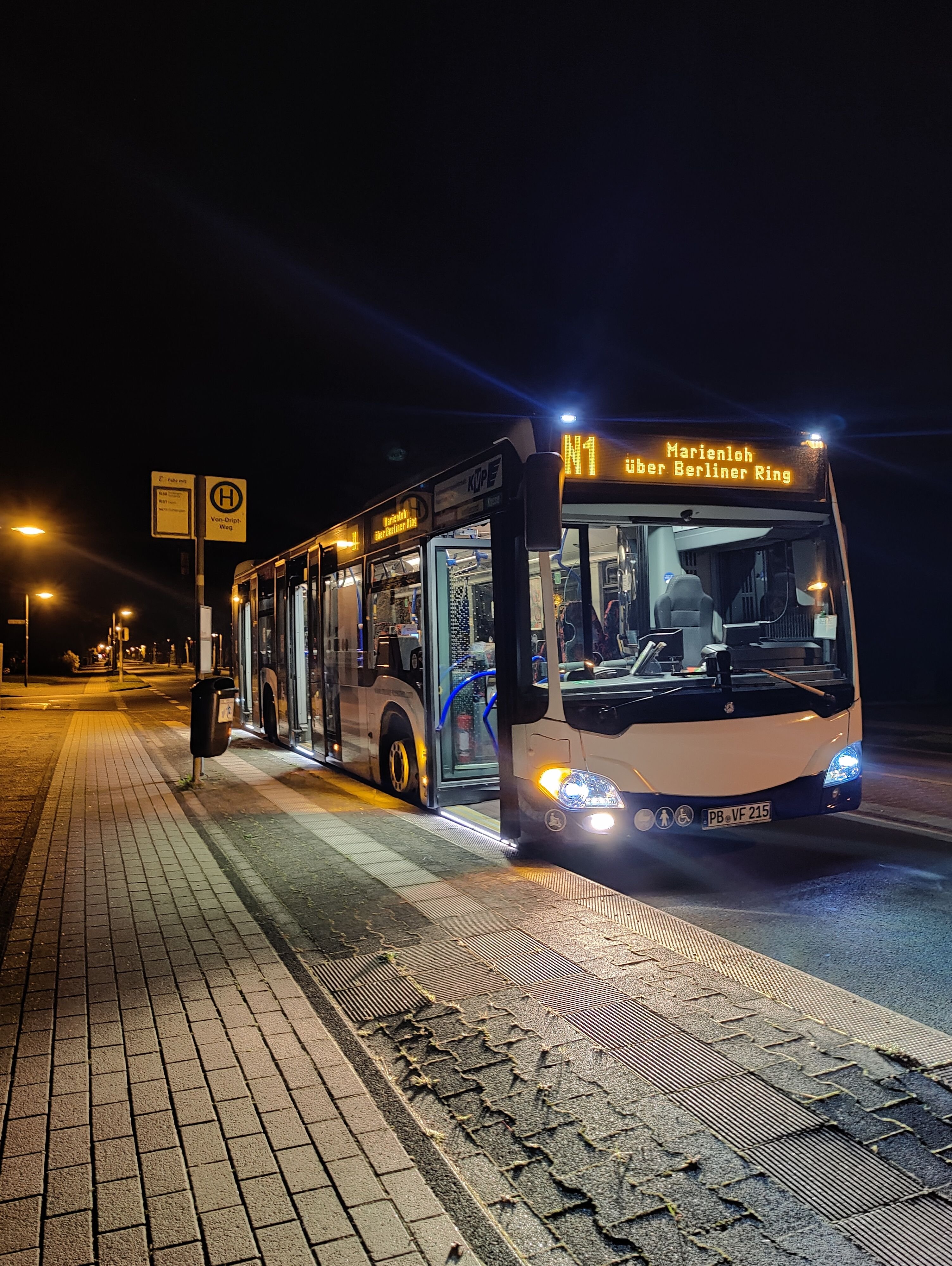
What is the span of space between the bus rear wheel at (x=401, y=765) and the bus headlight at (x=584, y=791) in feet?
9.43

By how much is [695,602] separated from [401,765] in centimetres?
389

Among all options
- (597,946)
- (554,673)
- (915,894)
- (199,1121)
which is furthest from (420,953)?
(915,894)

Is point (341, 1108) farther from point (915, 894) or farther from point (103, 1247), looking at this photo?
point (915, 894)

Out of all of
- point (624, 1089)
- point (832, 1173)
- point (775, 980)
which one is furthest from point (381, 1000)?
point (832, 1173)

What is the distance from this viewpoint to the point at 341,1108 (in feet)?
10.5

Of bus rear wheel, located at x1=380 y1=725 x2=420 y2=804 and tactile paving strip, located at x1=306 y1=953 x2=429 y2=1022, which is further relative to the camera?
bus rear wheel, located at x1=380 y1=725 x2=420 y2=804

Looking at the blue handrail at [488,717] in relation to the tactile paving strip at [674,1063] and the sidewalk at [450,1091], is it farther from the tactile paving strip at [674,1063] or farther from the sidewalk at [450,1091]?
the tactile paving strip at [674,1063]

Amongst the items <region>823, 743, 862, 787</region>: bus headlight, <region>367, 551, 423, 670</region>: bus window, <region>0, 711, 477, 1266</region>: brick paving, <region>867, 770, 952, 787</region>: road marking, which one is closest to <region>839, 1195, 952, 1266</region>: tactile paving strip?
<region>0, 711, 477, 1266</region>: brick paving

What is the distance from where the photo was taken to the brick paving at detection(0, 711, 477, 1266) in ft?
8.17

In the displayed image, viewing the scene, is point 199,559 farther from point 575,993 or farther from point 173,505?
point 575,993

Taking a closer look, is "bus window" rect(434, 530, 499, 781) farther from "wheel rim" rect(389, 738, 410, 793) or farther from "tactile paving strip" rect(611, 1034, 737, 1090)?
"tactile paving strip" rect(611, 1034, 737, 1090)

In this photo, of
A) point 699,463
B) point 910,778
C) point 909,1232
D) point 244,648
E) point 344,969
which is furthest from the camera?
point 244,648

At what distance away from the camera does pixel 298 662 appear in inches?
555

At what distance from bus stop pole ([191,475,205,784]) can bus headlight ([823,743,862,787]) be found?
7.08 metres
